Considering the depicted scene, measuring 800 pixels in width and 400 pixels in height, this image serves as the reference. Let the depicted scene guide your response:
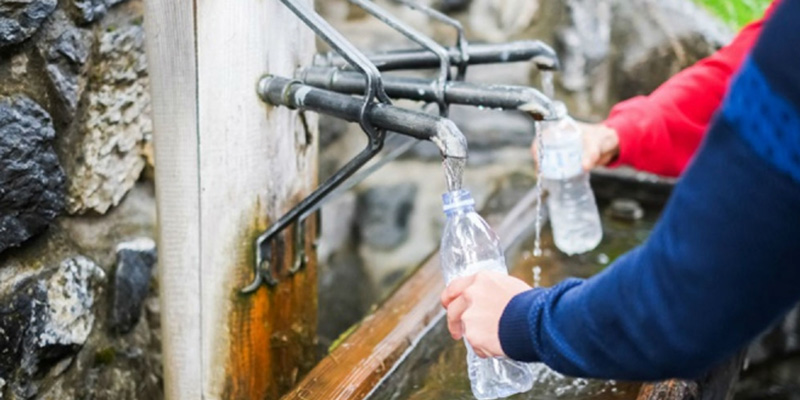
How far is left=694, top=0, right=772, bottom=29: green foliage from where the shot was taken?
2.23 meters

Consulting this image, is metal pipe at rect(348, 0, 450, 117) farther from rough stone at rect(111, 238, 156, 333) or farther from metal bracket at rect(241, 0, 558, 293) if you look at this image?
rough stone at rect(111, 238, 156, 333)

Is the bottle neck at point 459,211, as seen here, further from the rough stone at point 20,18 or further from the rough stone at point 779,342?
the rough stone at point 779,342

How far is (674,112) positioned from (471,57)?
56 centimetres

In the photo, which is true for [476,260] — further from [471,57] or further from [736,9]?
[736,9]

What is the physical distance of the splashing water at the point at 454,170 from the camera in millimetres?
1058

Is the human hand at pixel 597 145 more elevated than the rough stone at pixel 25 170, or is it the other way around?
the rough stone at pixel 25 170

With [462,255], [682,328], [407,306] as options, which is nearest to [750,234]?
[682,328]

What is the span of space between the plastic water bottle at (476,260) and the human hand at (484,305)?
85mm

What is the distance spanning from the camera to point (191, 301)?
134 centimetres

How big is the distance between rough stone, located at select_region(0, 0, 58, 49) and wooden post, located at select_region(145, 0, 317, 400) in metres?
0.15

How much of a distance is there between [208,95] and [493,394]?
2.04 feet

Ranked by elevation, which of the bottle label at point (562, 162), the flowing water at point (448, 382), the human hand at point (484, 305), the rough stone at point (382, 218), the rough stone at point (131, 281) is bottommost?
the rough stone at point (382, 218)

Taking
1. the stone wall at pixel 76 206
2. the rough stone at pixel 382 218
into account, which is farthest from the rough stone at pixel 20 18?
the rough stone at pixel 382 218

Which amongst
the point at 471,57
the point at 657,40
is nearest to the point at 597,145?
the point at 471,57
